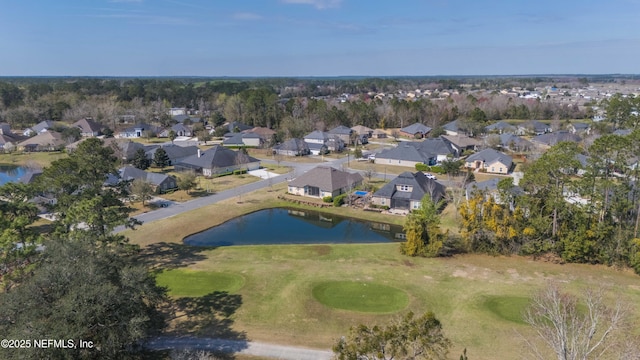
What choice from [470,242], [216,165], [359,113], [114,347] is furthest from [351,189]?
[359,113]

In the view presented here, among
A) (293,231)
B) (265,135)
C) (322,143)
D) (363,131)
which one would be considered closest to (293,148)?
(322,143)

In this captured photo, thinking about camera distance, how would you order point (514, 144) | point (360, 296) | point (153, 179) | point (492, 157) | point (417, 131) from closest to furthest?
point (360, 296) < point (153, 179) < point (492, 157) < point (514, 144) < point (417, 131)

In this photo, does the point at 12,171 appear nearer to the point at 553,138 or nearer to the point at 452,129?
the point at 452,129

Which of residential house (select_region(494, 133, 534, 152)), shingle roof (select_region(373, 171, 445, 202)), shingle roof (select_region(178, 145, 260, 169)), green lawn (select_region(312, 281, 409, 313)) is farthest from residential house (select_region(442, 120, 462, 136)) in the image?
green lawn (select_region(312, 281, 409, 313))

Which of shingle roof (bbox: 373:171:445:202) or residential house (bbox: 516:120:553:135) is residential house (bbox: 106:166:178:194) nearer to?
shingle roof (bbox: 373:171:445:202)

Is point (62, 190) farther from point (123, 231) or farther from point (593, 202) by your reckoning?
point (593, 202)
